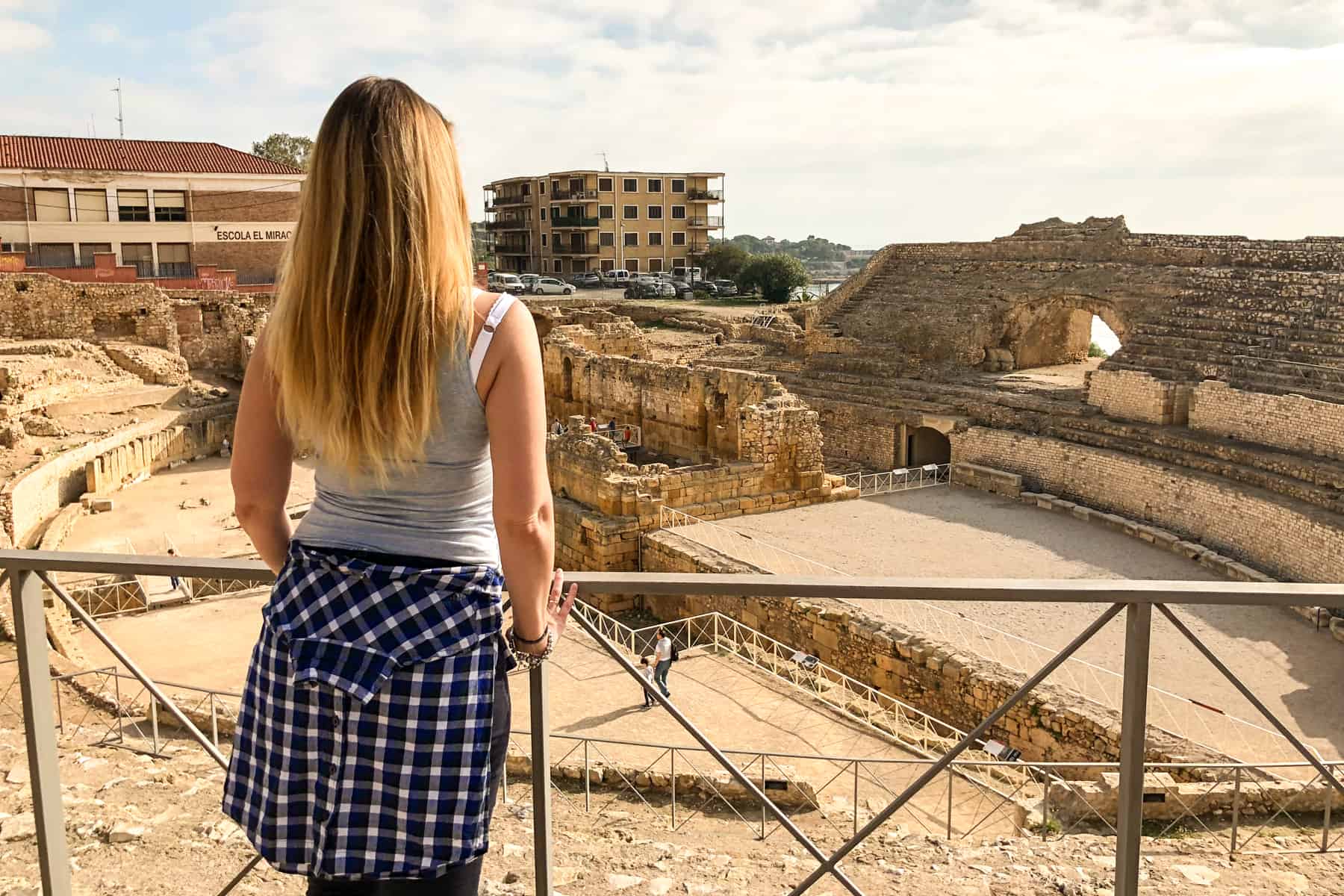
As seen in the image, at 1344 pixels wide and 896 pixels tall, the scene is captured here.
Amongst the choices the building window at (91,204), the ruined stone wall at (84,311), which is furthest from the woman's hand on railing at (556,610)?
the building window at (91,204)

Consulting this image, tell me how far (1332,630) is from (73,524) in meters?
17.5

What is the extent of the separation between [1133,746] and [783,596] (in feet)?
3.24

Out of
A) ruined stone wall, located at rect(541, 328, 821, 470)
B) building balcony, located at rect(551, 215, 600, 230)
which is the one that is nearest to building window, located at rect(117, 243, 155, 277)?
ruined stone wall, located at rect(541, 328, 821, 470)

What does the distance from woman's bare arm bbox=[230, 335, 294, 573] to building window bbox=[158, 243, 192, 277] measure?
118ft

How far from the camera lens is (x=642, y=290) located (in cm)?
4544

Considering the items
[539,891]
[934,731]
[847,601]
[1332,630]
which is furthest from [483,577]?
[1332,630]

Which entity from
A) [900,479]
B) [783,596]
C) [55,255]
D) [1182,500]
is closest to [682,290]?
[55,255]

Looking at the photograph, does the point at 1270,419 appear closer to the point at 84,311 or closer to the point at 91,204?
the point at 84,311

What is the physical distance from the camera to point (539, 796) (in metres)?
2.73

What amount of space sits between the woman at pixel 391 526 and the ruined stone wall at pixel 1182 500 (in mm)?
13592

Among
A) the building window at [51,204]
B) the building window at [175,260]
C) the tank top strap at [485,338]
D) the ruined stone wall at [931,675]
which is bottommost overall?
the ruined stone wall at [931,675]

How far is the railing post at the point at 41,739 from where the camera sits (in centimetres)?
292

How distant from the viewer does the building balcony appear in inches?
2213

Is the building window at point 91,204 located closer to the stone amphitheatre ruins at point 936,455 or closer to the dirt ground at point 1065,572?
the stone amphitheatre ruins at point 936,455
